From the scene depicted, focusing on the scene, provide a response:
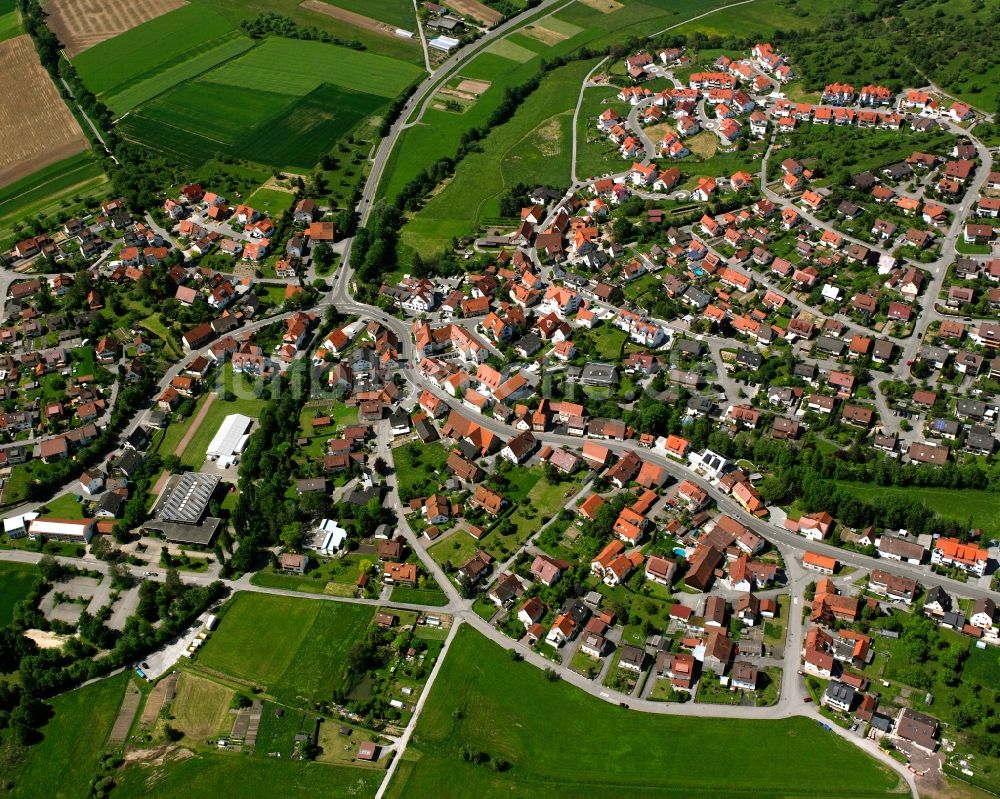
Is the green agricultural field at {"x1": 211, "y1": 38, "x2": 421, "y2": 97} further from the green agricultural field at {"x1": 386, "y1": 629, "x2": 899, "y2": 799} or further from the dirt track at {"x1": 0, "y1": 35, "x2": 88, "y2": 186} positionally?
the green agricultural field at {"x1": 386, "y1": 629, "x2": 899, "y2": 799}

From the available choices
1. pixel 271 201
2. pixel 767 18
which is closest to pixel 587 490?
pixel 271 201

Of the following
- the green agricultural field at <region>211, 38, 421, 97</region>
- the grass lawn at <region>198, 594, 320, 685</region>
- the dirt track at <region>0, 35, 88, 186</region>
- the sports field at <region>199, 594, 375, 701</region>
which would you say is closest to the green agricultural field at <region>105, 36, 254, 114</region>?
the green agricultural field at <region>211, 38, 421, 97</region>

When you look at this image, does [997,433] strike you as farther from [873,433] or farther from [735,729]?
[735,729]

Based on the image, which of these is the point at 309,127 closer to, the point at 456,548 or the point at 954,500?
the point at 456,548

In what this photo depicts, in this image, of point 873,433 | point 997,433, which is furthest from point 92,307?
point 997,433

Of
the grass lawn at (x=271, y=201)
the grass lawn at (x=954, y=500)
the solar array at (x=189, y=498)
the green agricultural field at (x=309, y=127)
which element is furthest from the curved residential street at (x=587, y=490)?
the green agricultural field at (x=309, y=127)

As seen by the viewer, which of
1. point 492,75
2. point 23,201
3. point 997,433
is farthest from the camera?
point 492,75

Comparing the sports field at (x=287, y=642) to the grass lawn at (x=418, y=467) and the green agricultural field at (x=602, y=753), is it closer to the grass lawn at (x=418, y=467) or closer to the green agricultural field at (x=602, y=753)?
the green agricultural field at (x=602, y=753)
